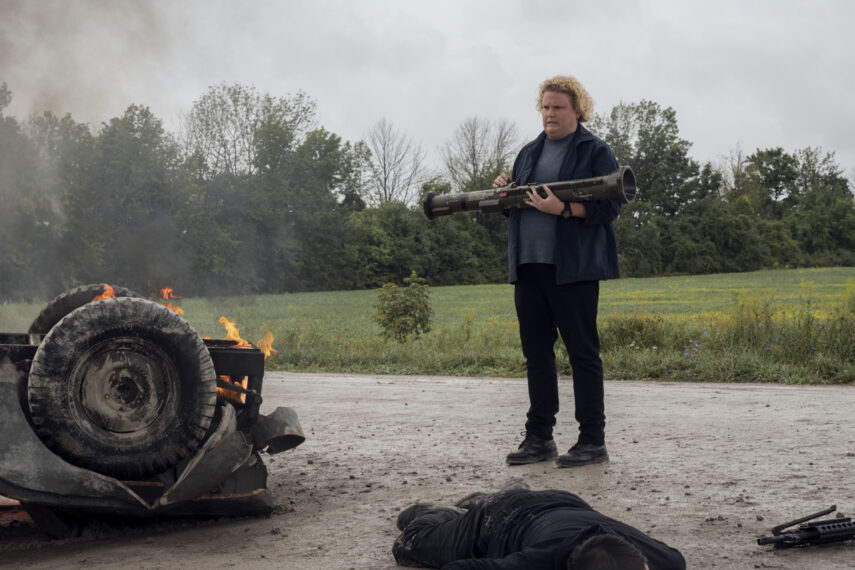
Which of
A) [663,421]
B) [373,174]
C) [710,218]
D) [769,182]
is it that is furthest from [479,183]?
[663,421]

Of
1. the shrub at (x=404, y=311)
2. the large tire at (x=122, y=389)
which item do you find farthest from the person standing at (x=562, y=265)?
the shrub at (x=404, y=311)

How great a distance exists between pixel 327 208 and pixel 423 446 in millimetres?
44096

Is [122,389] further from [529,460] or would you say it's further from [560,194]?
[560,194]

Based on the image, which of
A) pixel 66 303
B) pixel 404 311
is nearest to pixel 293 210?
pixel 404 311

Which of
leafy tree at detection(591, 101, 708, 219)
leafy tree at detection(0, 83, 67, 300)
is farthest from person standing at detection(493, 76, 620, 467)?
leafy tree at detection(591, 101, 708, 219)

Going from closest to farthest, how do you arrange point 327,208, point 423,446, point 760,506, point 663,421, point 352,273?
point 760,506 < point 423,446 < point 663,421 < point 327,208 < point 352,273

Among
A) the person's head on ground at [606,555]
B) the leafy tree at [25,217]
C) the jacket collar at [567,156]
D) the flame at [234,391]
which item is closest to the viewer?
the person's head on ground at [606,555]

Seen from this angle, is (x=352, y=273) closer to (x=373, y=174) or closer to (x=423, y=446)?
(x=373, y=174)

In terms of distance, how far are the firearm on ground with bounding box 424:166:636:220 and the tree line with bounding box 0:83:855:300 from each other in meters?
11.8

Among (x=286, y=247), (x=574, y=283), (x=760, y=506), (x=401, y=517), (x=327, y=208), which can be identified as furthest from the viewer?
(x=327, y=208)

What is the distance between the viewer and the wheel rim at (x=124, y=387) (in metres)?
4.29

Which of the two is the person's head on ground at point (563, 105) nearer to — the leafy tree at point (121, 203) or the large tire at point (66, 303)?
the large tire at point (66, 303)

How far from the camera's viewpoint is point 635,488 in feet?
16.5

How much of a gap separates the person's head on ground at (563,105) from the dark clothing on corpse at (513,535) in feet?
9.52
